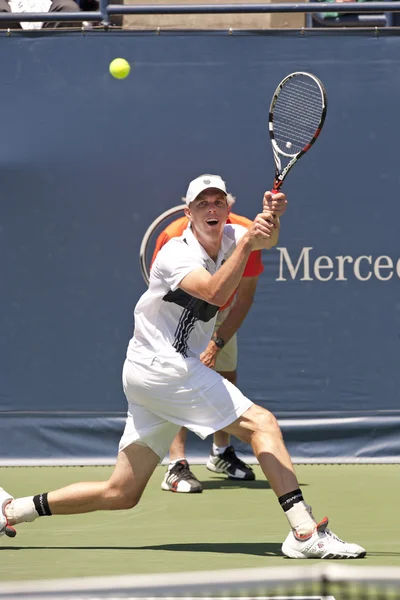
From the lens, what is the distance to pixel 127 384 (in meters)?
4.33

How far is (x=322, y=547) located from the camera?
3928 millimetres

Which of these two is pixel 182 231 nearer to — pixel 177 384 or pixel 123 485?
pixel 177 384

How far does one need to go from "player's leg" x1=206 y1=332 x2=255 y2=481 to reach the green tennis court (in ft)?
0.25

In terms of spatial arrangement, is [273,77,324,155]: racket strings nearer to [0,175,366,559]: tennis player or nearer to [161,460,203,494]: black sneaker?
[0,175,366,559]: tennis player

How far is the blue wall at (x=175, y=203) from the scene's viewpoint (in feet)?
21.6

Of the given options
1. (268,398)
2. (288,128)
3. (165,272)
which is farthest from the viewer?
(268,398)

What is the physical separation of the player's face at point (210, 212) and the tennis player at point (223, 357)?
3.99ft

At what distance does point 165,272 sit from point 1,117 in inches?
112

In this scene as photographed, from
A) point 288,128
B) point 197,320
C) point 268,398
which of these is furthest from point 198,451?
point 197,320

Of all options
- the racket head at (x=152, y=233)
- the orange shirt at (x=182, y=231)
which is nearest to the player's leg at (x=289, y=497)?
the orange shirt at (x=182, y=231)

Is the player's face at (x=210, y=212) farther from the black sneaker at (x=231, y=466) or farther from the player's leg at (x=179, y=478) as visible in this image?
the black sneaker at (x=231, y=466)

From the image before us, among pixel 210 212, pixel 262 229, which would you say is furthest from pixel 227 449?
pixel 262 229

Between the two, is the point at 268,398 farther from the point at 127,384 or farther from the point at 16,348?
the point at 127,384

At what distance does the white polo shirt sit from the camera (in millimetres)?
4227
